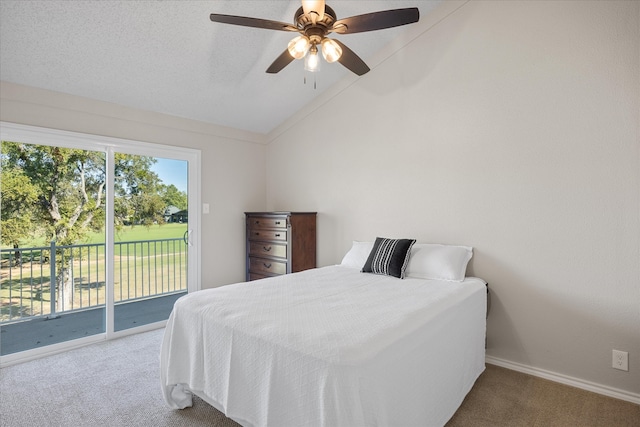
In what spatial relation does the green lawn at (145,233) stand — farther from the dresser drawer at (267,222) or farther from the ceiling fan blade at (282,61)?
the ceiling fan blade at (282,61)

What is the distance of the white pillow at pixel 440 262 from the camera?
8.54 ft

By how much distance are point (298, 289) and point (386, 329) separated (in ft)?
2.85

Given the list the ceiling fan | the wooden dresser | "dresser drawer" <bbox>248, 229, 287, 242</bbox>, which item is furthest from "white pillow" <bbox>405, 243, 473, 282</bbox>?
the ceiling fan

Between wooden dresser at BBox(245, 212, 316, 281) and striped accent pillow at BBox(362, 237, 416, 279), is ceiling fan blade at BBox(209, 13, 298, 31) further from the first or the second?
wooden dresser at BBox(245, 212, 316, 281)

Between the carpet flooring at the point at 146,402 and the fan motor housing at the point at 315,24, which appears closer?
the fan motor housing at the point at 315,24

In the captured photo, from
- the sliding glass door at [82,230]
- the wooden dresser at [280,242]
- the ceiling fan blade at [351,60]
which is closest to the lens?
the ceiling fan blade at [351,60]

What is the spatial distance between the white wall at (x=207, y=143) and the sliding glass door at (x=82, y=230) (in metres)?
0.11

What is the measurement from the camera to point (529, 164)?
2.52 metres

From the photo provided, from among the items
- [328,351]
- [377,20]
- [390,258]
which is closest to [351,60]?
[377,20]

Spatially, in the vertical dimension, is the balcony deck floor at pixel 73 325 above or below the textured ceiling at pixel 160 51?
below

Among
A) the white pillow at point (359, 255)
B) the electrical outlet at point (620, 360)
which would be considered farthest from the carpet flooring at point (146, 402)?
the white pillow at point (359, 255)

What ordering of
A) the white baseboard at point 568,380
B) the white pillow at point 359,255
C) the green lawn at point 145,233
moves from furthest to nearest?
the green lawn at point 145,233 < the white pillow at point 359,255 < the white baseboard at point 568,380

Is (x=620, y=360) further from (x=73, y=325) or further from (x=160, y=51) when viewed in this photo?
(x=73, y=325)

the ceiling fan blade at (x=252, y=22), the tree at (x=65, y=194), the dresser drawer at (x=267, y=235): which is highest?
the ceiling fan blade at (x=252, y=22)
